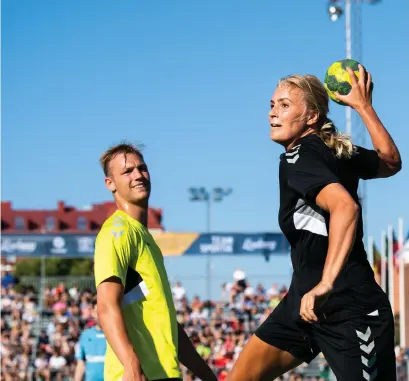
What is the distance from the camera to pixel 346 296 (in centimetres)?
513

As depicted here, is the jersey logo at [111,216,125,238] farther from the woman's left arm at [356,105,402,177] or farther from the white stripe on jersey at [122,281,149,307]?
the woman's left arm at [356,105,402,177]

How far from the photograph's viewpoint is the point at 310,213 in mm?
5152

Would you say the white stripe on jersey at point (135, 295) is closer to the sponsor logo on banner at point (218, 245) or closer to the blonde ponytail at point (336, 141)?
the blonde ponytail at point (336, 141)

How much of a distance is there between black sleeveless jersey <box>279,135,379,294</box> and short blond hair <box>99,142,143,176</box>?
0.88 meters

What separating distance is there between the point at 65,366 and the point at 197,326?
10.5 feet

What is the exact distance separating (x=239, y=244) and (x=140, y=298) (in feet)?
67.7

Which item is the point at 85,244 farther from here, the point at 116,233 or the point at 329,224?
the point at 329,224

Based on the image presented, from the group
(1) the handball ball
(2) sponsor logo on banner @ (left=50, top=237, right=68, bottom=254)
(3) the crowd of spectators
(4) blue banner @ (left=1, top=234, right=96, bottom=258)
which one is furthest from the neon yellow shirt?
(2) sponsor logo on banner @ (left=50, top=237, right=68, bottom=254)

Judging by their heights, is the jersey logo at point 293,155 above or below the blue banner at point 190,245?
below

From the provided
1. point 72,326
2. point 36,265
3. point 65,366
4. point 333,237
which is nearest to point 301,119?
point 333,237

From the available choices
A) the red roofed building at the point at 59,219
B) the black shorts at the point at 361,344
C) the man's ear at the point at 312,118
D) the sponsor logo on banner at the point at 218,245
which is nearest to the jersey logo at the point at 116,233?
the black shorts at the point at 361,344

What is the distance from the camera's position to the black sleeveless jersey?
502 centimetres

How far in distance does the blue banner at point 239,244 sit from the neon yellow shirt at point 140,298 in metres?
20.2

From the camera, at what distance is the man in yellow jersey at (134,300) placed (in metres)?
4.95
